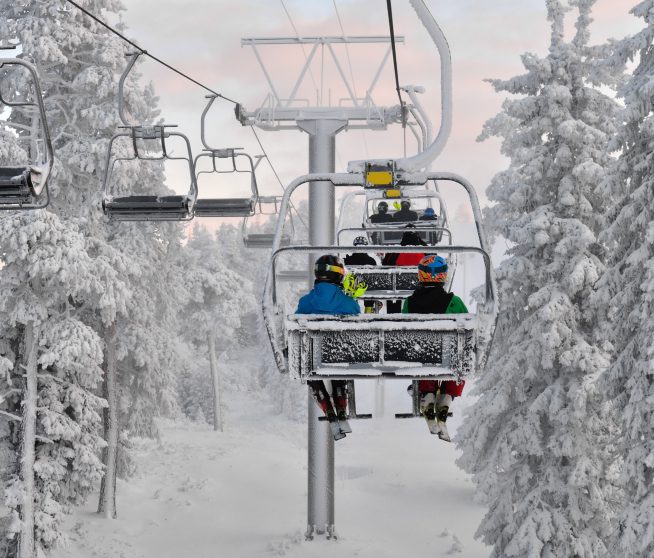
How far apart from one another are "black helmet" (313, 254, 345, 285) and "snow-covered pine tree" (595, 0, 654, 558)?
21.2 feet

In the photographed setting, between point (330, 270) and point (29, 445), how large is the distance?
42.4 feet

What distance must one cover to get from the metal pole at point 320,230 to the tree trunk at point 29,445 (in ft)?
19.1

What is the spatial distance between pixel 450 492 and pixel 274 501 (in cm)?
658

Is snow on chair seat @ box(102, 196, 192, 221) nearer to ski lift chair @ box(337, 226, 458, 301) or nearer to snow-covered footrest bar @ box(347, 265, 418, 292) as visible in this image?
ski lift chair @ box(337, 226, 458, 301)

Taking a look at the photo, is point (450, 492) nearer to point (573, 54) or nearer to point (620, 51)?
point (573, 54)

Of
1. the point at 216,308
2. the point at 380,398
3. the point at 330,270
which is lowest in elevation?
the point at 380,398

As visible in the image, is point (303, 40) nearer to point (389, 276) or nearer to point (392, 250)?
point (389, 276)

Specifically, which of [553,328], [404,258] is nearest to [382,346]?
[404,258]

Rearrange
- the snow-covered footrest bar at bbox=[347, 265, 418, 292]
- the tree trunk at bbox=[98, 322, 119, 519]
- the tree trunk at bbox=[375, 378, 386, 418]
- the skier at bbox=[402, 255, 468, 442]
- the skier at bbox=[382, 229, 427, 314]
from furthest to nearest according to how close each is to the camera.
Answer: the tree trunk at bbox=[375, 378, 386, 418] → the tree trunk at bbox=[98, 322, 119, 519] → the snow-covered footrest bar at bbox=[347, 265, 418, 292] → the skier at bbox=[382, 229, 427, 314] → the skier at bbox=[402, 255, 468, 442]

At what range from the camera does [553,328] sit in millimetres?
15891

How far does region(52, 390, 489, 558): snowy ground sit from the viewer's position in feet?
71.2

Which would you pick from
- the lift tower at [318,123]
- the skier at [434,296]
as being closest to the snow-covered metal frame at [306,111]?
Result: the lift tower at [318,123]

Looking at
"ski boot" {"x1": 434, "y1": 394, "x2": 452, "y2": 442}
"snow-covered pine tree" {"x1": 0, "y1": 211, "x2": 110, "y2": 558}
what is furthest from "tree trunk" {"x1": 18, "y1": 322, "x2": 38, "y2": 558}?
"ski boot" {"x1": 434, "y1": 394, "x2": 452, "y2": 442}

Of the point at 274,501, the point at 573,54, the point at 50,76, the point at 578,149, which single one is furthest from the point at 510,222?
the point at 274,501
